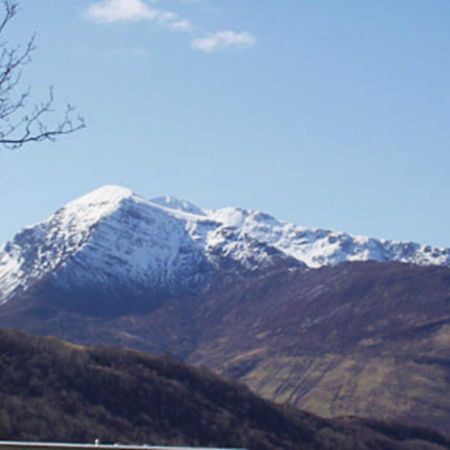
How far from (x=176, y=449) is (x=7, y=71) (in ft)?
32.1

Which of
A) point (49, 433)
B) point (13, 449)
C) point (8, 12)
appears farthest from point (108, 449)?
point (49, 433)

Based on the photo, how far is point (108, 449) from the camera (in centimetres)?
1966

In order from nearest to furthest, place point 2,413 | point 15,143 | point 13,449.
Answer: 1. point 13,449
2. point 15,143
3. point 2,413

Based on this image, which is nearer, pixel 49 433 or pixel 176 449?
pixel 176 449

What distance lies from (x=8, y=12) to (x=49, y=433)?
17624 centimetres

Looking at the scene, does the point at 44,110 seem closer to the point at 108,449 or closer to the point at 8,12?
the point at 8,12

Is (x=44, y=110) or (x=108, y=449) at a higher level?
(x=44, y=110)

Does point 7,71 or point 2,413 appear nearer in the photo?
point 7,71

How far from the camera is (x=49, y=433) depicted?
19425 centimetres

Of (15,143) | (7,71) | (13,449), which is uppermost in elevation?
(7,71)

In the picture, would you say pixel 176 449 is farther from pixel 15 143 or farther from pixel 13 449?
pixel 15 143

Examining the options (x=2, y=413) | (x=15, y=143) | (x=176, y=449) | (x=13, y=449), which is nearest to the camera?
(x=13, y=449)

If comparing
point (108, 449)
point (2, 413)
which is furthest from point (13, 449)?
point (2, 413)

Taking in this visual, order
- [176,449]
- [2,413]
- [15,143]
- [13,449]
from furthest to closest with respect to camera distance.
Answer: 1. [2,413]
2. [15,143]
3. [176,449]
4. [13,449]
